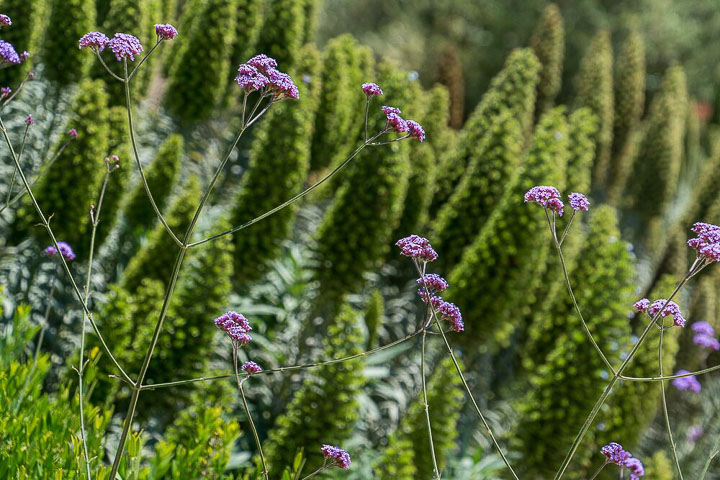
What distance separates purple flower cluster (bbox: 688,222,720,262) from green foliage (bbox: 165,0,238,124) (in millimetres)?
5422

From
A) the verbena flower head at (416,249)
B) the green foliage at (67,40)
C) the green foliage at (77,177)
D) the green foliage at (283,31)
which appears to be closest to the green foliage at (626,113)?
the green foliage at (283,31)

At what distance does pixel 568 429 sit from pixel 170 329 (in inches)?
109

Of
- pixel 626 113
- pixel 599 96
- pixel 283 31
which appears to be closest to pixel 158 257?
pixel 283 31

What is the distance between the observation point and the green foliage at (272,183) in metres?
6.03

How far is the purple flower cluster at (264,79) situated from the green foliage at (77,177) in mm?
3087

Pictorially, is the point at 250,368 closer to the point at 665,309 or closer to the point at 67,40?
the point at 665,309

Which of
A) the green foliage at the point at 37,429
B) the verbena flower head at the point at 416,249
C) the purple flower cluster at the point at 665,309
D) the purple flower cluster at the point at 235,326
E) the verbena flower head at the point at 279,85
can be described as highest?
the verbena flower head at the point at 279,85

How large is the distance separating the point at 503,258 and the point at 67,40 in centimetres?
367

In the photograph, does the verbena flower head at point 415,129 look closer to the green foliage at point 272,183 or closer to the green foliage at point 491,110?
the green foliage at point 272,183

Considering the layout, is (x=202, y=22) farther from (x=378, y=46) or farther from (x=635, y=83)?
(x=378, y=46)

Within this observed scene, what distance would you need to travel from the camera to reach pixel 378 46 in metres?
18.6

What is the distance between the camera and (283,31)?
762 centimetres

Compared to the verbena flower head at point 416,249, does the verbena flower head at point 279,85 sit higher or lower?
higher

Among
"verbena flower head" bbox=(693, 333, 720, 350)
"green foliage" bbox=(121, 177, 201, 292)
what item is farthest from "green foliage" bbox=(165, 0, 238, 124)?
"verbena flower head" bbox=(693, 333, 720, 350)
